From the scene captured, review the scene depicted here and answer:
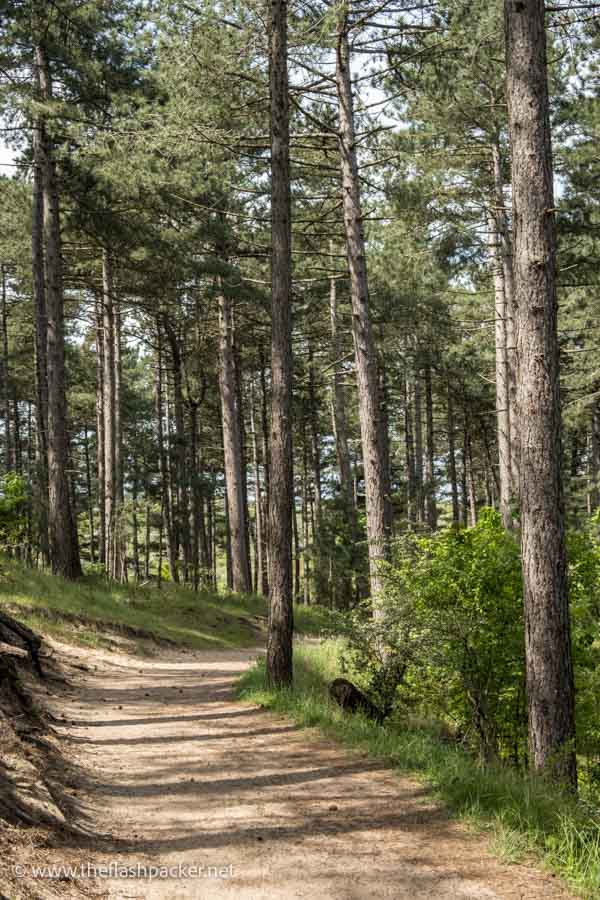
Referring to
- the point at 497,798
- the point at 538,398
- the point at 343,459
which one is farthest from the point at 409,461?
the point at 497,798

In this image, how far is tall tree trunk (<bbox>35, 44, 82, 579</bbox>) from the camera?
52.5 ft

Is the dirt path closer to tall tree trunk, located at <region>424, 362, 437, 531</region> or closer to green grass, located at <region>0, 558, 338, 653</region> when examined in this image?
green grass, located at <region>0, 558, 338, 653</region>

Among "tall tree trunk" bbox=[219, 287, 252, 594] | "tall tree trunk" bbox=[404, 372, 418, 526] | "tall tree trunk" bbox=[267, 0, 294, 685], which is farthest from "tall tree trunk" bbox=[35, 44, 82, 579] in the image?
"tall tree trunk" bbox=[404, 372, 418, 526]

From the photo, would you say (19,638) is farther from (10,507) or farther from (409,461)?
(409,461)

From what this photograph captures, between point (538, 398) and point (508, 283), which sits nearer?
point (538, 398)

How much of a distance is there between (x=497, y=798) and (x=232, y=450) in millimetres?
17609

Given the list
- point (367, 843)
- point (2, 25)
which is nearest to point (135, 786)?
point (367, 843)

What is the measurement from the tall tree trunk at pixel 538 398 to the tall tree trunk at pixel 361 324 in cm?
506

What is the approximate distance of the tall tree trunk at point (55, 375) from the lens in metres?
16.0

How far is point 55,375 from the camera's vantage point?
1619 cm

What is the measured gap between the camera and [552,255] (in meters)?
6.21

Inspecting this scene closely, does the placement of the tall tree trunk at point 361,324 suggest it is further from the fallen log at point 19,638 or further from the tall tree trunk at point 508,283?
the tall tree trunk at point 508,283

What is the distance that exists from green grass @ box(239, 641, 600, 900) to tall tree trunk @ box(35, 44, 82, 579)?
985 cm

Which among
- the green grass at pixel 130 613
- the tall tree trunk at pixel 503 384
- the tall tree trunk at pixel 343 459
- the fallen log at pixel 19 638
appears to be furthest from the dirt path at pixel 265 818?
the tall tree trunk at pixel 343 459
